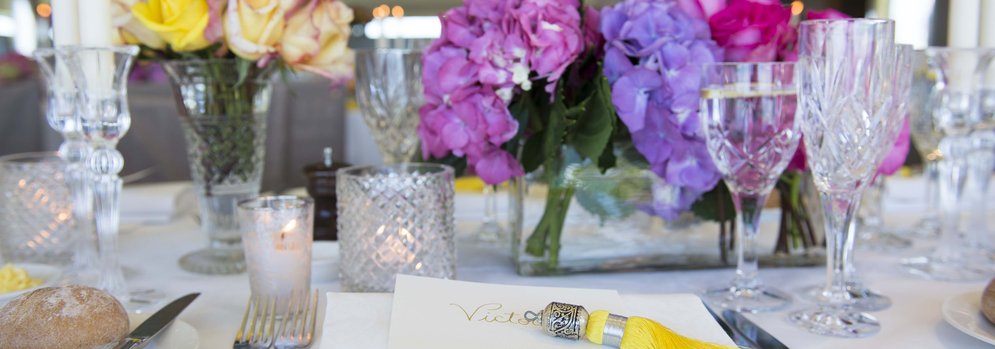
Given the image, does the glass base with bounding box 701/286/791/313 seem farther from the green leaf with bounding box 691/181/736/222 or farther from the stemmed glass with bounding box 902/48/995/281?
the stemmed glass with bounding box 902/48/995/281

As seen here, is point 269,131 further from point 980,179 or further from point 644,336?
point 644,336

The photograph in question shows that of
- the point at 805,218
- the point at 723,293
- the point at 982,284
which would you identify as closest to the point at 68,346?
the point at 723,293

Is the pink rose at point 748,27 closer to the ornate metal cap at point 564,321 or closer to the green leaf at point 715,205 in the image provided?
the green leaf at point 715,205

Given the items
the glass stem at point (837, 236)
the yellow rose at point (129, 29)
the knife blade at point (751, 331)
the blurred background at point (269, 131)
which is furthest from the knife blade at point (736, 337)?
the blurred background at point (269, 131)

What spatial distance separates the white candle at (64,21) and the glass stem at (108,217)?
4.3 inches

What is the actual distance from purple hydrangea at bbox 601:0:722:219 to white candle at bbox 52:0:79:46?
1.64 feet

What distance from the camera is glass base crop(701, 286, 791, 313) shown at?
0.76m

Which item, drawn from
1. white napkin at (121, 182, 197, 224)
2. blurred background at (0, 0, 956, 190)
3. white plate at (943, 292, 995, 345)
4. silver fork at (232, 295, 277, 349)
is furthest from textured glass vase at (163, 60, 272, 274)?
blurred background at (0, 0, 956, 190)

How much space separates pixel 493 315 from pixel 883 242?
2.27ft

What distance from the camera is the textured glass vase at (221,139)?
92 cm

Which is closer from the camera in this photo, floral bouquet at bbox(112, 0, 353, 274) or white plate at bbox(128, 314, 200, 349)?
white plate at bbox(128, 314, 200, 349)

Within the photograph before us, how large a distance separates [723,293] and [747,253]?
5 centimetres

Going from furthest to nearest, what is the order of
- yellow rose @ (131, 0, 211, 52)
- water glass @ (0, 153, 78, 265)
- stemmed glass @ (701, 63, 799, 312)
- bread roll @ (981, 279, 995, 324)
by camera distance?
water glass @ (0, 153, 78, 265) < yellow rose @ (131, 0, 211, 52) < stemmed glass @ (701, 63, 799, 312) < bread roll @ (981, 279, 995, 324)

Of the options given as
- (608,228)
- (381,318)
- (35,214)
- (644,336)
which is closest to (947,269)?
(608,228)
